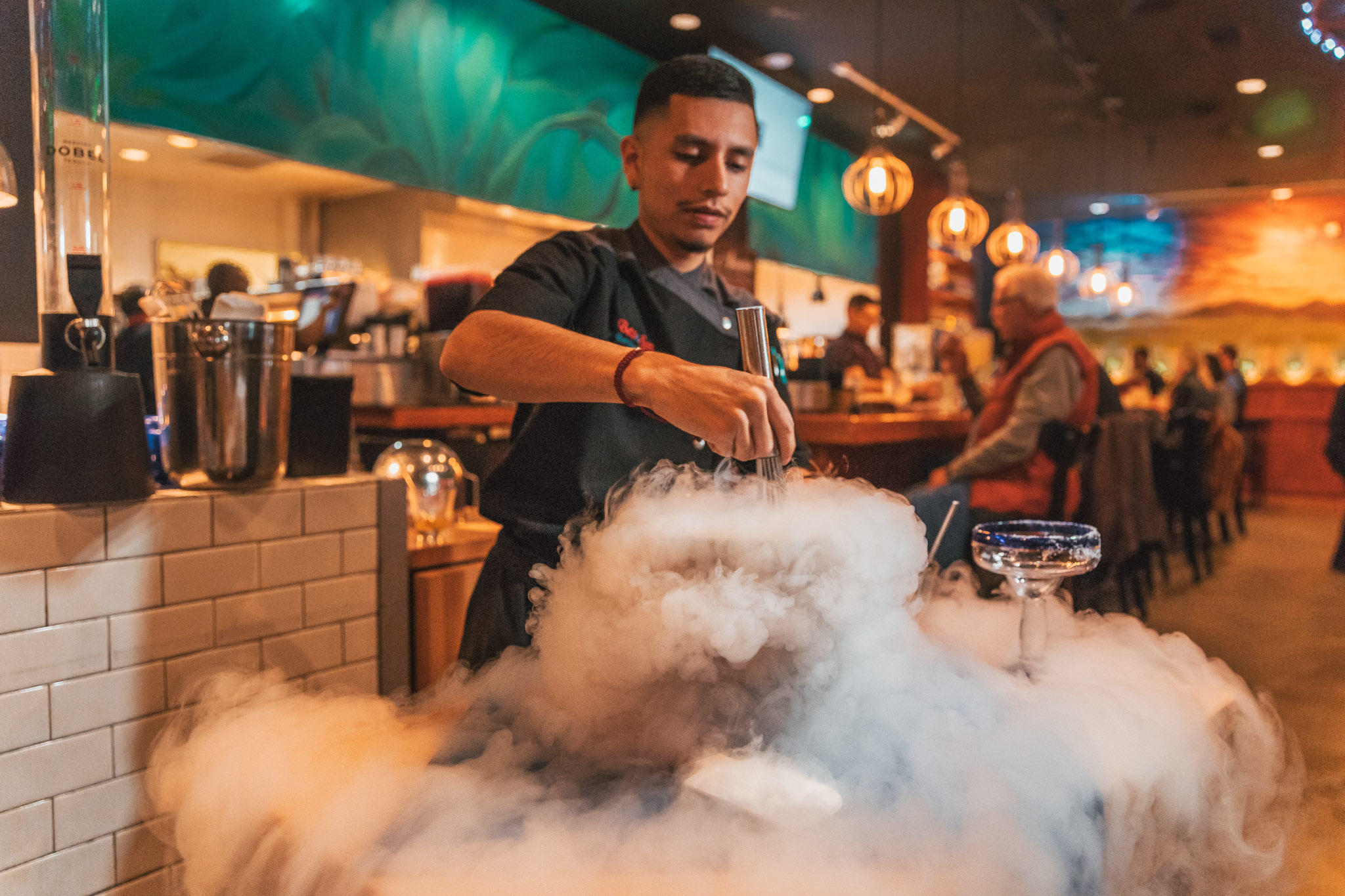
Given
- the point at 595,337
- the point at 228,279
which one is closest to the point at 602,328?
the point at 595,337

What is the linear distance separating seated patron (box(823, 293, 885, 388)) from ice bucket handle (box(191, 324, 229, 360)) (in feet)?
14.3

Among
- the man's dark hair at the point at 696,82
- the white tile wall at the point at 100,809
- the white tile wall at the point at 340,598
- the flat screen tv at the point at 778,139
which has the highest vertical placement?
the flat screen tv at the point at 778,139

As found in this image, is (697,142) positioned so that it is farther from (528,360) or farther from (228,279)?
(228,279)

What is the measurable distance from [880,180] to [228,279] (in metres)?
3.39

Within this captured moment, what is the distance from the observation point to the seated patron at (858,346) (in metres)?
5.40

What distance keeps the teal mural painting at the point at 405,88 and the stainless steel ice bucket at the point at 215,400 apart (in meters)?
2.66

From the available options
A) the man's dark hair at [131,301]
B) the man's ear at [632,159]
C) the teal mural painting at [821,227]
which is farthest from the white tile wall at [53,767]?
the teal mural painting at [821,227]

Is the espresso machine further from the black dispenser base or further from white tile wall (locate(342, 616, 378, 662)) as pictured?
white tile wall (locate(342, 616, 378, 662))

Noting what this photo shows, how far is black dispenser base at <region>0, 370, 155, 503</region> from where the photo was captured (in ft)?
3.60

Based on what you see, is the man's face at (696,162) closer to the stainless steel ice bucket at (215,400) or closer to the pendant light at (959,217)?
the stainless steel ice bucket at (215,400)

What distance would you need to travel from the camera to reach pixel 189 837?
2.32ft

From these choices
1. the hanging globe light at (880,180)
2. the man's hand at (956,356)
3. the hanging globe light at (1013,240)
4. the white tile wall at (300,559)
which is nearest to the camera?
the white tile wall at (300,559)

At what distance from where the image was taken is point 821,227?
7.72 m

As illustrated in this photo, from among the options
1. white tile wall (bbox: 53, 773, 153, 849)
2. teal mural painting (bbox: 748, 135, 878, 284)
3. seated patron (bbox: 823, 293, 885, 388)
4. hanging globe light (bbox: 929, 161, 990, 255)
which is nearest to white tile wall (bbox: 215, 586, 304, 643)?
white tile wall (bbox: 53, 773, 153, 849)
